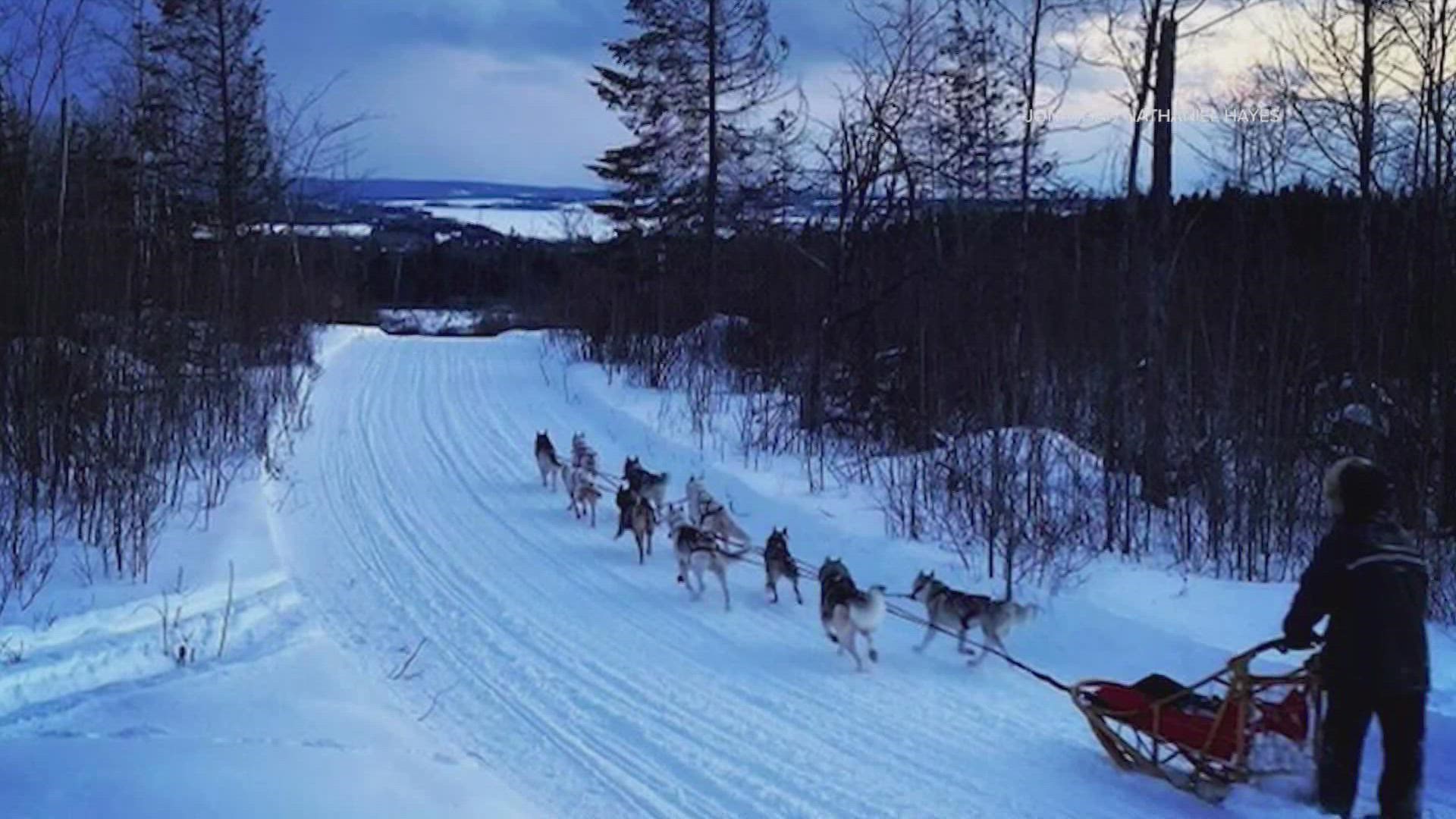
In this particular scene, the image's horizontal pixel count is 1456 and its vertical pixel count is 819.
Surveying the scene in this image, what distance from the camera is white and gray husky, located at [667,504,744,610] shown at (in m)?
9.06

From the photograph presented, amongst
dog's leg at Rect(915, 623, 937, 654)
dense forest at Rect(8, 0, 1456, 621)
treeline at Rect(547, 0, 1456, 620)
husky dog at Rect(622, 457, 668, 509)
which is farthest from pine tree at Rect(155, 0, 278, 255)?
dog's leg at Rect(915, 623, 937, 654)

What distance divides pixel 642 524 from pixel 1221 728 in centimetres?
558

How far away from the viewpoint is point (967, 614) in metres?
7.61

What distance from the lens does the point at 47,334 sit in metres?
8.99

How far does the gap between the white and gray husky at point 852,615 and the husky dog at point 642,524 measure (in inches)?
111

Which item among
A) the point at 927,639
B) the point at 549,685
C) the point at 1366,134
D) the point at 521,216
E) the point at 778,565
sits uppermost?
the point at 521,216

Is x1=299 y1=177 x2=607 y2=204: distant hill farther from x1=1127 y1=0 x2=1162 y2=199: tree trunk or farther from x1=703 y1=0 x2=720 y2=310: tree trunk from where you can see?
x1=1127 y1=0 x2=1162 y2=199: tree trunk

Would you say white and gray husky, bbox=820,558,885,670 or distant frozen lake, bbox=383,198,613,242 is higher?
distant frozen lake, bbox=383,198,613,242

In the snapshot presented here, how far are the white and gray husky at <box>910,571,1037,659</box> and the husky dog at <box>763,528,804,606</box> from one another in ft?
4.17

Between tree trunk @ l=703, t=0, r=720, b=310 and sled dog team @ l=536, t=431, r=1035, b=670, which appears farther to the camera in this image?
tree trunk @ l=703, t=0, r=720, b=310

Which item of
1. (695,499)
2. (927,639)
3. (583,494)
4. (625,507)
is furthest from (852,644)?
(583,494)

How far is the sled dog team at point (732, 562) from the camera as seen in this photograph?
24.6 ft

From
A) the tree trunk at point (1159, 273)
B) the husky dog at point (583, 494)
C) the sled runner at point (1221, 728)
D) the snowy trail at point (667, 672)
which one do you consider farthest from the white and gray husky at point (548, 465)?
the sled runner at point (1221, 728)

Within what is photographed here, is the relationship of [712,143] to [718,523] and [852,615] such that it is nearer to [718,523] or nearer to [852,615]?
[718,523]
